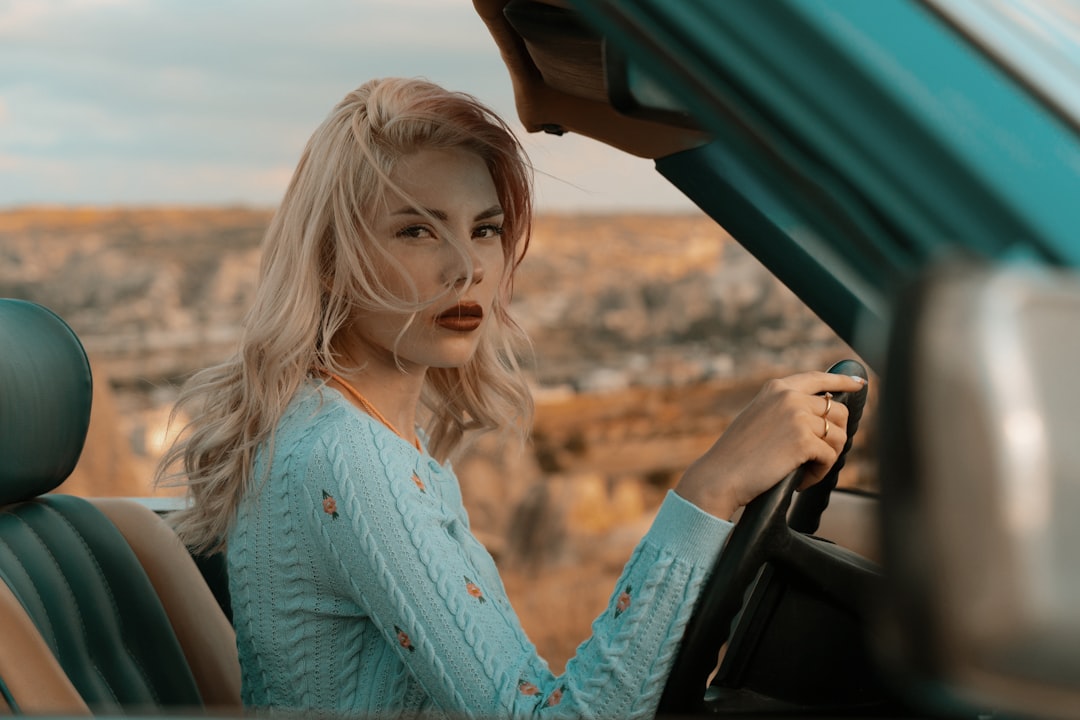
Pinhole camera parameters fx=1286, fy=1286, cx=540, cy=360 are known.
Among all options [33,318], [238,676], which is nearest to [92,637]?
[238,676]

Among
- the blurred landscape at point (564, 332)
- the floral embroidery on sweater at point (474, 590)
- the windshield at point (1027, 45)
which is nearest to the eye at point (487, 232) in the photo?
the floral embroidery on sweater at point (474, 590)

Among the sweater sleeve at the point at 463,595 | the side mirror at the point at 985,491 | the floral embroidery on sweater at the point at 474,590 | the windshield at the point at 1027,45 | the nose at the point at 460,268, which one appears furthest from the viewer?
the nose at the point at 460,268

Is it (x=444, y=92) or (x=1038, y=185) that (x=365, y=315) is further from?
(x=1038, y=185)

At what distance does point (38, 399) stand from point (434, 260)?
519 millimetres

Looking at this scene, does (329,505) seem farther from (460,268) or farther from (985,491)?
(985,491)

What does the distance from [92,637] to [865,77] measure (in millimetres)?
1264

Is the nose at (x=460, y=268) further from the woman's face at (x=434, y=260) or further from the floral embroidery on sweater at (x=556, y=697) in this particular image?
the floral embroidery on sweater at (x=556, y=697)

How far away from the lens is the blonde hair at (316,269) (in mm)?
1468

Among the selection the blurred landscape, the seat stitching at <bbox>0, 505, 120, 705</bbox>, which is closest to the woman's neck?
the seat stitching at <bbox>0, 505, 120, 705</bbox>

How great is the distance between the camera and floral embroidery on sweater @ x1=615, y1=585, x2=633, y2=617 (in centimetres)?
115

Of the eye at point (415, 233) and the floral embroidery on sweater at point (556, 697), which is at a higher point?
the eye at point (415, 233)

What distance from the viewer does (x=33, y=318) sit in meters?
→ 1.64

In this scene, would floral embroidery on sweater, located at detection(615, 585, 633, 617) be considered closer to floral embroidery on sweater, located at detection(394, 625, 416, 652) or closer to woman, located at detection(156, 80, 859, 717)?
woman, located at detection(156, 80, 859, 717)

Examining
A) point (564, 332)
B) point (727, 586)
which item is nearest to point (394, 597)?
point (727, 586)
